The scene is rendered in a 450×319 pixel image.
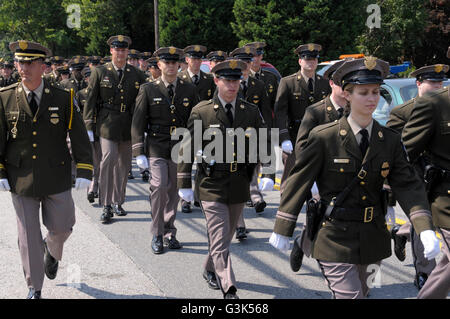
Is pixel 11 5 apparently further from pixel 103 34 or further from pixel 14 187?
pixel 14 187

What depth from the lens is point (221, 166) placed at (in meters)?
5.48

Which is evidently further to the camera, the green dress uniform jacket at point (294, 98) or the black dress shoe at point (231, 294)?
the green dress uniform jacket at point (294, 98)

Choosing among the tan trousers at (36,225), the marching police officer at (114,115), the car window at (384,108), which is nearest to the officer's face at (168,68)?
the marching police officer at (114,115)

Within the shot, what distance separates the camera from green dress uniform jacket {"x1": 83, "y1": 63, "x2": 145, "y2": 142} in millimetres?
8383

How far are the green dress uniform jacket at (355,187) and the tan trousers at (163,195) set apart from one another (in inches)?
124

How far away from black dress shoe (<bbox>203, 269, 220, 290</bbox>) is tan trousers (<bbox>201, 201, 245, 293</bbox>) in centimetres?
13

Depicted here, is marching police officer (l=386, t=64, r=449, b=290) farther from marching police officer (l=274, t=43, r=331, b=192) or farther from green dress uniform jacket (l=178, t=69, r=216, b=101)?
green dress uniform jacket (l=178, t=69, r=216, b=101)

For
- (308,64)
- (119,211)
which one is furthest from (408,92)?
(119,211)

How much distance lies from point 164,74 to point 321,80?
217 cm

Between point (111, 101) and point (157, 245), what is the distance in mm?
2664

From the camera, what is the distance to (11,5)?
4025 cm

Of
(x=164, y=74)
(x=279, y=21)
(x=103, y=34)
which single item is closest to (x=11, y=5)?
(x=103, y=34)

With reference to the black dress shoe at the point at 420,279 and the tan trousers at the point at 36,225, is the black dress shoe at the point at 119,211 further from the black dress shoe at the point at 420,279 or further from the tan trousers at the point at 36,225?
the black dress shoe at the point at 420,279

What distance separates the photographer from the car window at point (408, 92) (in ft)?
30.8
